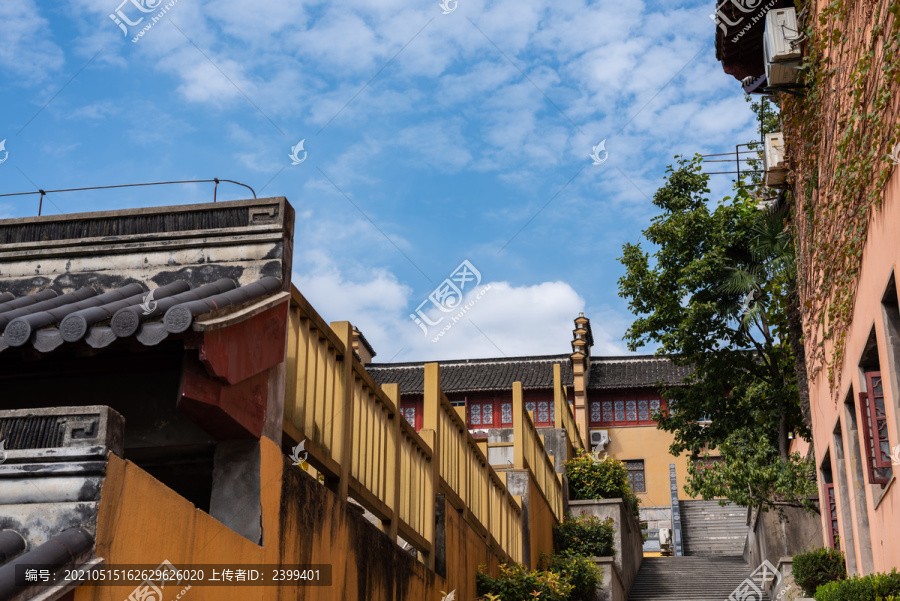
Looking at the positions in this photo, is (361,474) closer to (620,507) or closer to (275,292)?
(275,292)

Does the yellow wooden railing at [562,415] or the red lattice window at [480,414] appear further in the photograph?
the red lattice window at [480,414]

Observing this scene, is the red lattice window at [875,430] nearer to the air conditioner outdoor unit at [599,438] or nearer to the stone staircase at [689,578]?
the stone staircase at [689,578]

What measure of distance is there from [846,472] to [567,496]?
7.47 meters

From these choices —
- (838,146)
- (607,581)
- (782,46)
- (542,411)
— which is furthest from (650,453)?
(838,146)

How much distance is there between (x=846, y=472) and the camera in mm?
12016

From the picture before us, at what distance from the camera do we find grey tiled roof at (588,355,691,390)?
34.8m

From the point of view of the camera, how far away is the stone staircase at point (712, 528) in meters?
26.4

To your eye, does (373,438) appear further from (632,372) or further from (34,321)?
(632,372)

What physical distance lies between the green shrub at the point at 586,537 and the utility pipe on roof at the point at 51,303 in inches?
481

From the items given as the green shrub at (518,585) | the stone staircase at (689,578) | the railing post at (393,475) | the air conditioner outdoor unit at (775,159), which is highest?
the air conditioner outdoor unit at (775,159)

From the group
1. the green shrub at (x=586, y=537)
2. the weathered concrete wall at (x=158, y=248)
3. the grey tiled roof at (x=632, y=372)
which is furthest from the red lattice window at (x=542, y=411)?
the weathered concrete wall at (x=158, y=248)

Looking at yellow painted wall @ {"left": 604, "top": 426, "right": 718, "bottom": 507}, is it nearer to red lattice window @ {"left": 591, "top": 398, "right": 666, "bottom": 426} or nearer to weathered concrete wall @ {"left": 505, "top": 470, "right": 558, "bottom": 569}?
red lattice window @ {"left": 591, "top": 398, "right": 666, "bottom": 426}

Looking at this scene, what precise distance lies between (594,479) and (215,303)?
15064 millimetres

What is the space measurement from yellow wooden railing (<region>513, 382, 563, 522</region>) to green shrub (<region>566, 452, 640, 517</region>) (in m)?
1.04
